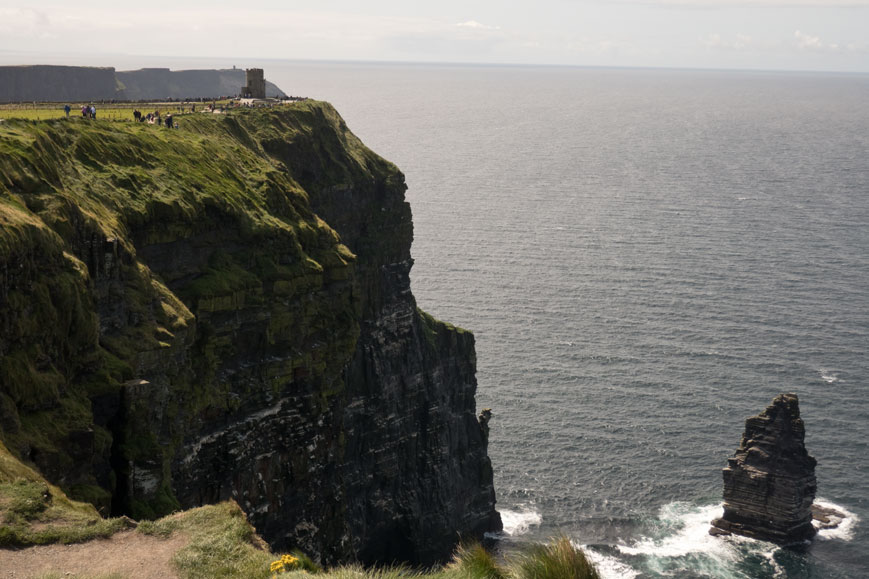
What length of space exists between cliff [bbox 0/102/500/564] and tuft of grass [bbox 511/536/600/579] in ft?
74.2

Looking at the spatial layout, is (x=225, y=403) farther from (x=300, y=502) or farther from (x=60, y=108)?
(x=60, y=108)

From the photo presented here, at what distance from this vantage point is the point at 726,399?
13012 centimetres

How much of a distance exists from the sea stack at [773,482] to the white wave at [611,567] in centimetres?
1233

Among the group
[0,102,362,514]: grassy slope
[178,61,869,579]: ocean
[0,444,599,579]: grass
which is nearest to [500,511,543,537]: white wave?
[178,61,869,579]: ocean

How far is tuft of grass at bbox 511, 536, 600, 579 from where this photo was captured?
2997cm

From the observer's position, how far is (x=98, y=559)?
112 ft

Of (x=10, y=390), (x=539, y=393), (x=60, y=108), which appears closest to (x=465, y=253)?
(x=539, y=393)

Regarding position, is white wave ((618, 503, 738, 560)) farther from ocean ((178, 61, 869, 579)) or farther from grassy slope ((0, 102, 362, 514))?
grassy slope ((0, 102, 362, 514))

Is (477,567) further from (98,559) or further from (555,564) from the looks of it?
(98,559)

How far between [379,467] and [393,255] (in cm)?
2013

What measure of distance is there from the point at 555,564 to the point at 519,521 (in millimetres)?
80822

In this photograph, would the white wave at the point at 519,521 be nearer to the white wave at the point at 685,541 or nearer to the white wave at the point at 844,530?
the white wave at the point at 685,541

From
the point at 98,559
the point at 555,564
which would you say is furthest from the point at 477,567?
the point at 98,559

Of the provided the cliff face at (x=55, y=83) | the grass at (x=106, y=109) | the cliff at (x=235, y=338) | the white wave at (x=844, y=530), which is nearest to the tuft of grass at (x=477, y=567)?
the cliff at (x=235, y=338)
